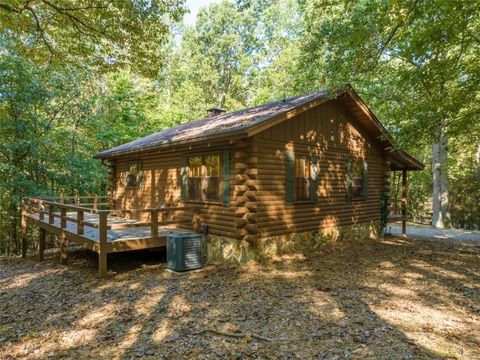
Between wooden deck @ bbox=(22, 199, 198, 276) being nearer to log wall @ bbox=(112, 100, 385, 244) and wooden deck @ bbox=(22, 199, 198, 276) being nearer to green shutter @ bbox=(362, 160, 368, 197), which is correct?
log wall @ bbox=(112, 100, 385, 244)

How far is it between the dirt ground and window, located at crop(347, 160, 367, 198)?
346cm

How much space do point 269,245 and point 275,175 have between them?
6.85ft

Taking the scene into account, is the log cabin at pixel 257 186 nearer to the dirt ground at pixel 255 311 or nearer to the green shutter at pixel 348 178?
the green shutter at pixel 348 178

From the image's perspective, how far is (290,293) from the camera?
22.1 ft

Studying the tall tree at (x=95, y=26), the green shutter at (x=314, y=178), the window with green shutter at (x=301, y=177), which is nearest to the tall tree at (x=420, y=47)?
the green shutter at (x=314, y=178)

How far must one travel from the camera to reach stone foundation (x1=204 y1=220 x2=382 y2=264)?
9.10m

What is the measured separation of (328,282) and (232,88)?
2881 cm

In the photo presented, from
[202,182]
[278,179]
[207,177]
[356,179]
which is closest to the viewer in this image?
[278,179]

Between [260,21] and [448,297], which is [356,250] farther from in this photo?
[260,21]

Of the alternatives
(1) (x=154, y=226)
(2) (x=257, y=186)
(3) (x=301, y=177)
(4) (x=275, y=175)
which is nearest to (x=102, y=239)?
(1) (x=154, y=226)

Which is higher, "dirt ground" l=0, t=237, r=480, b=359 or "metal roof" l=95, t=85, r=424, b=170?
"metal roof" l=95, t=85, r=424, b=170

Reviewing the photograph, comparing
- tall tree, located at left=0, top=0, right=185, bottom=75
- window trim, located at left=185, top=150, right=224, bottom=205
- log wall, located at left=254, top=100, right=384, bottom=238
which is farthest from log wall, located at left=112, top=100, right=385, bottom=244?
tall tree, located at left=0, top=0, right=185, bottom=75

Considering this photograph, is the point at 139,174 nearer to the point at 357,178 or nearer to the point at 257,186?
the point at 257,186

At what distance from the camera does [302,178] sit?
10719 mm
